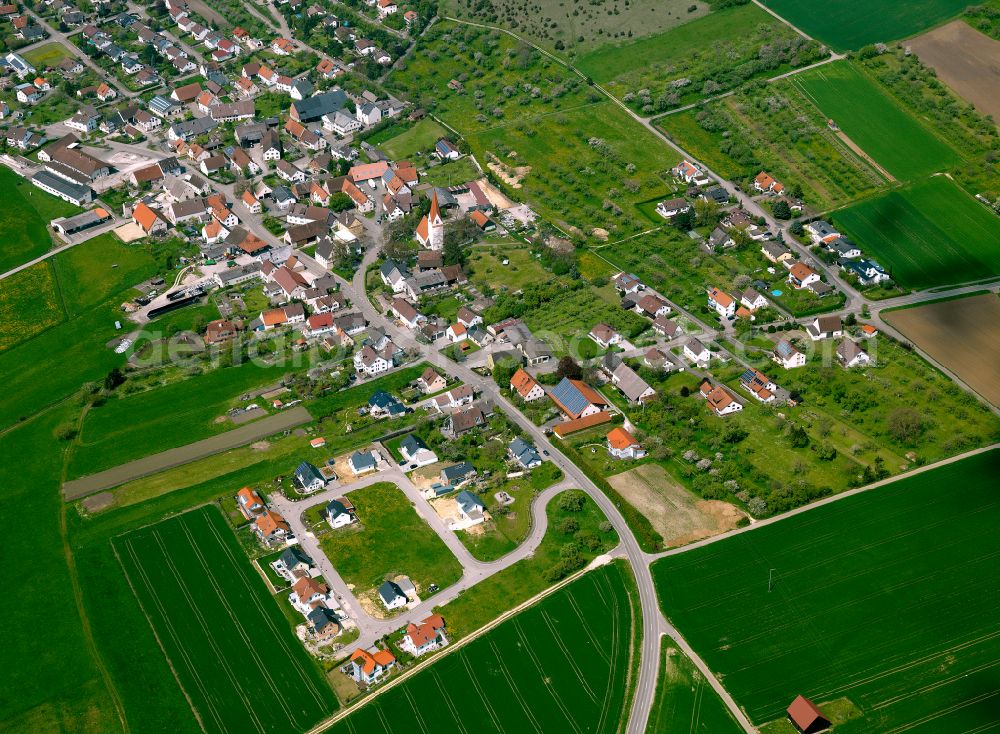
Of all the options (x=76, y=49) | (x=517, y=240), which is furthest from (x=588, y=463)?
(x=76, y=49)

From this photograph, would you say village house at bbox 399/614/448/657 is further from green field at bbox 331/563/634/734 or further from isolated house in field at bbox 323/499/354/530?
isolated house in field at bbox 323/499/354/530

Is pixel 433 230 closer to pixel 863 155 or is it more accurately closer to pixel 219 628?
pixel 863 155

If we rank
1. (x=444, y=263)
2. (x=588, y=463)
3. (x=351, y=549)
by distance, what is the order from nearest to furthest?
1. (x=351, y=549)
2. (x=588, y=463)
3. (x=444, y=263)

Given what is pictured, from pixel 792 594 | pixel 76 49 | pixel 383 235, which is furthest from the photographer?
pixel 76 49

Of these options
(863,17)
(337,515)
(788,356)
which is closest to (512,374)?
(337,515)

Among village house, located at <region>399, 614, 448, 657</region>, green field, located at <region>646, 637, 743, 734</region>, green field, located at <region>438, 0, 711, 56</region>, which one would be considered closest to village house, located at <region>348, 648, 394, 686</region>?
village house, located at <region>399, 614, 448, 657</region>

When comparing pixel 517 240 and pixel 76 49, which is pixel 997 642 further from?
pixel 76 49

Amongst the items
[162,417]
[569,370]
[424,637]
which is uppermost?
[569,370]
